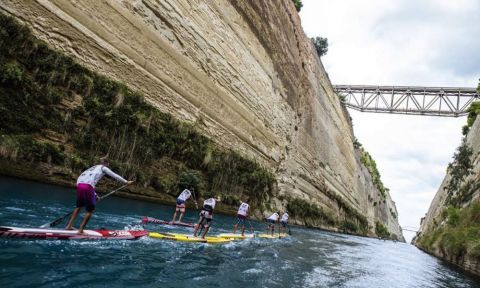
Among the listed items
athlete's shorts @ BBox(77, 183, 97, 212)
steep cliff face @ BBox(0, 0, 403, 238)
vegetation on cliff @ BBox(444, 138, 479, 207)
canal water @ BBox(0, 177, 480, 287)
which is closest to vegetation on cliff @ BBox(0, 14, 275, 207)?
steep cliff face @ BBox(0, 0, 403, 238)

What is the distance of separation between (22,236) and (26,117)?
23.9 feet

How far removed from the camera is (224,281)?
297 inches

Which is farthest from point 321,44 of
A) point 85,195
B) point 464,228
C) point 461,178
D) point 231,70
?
point 85,195

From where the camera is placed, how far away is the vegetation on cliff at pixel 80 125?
12.6 meters

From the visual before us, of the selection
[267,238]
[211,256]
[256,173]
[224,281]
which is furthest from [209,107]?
[224,281]

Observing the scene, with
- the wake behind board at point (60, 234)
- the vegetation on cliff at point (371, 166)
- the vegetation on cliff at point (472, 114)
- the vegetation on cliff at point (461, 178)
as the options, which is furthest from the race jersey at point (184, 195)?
the vegetation on cliff at point (371, 166)

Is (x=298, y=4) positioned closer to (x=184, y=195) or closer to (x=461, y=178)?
(x=461, y=178)

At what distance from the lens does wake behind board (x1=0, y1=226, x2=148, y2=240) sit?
22.2ft

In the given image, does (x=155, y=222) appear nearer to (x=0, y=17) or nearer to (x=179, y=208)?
(x=179, y=208)

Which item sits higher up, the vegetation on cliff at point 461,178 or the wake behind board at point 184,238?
the vegetation on cliff at point 461,178

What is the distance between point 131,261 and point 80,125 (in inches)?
349

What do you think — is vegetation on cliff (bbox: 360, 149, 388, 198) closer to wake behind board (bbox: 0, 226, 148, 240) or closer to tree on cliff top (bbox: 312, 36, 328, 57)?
tree on cliff top (bbox: 312, 36, 328, 57)

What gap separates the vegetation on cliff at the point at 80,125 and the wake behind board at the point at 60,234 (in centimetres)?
542

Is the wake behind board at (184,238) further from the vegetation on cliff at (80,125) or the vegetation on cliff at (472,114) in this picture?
the vegetation on cliff at (472,114)
